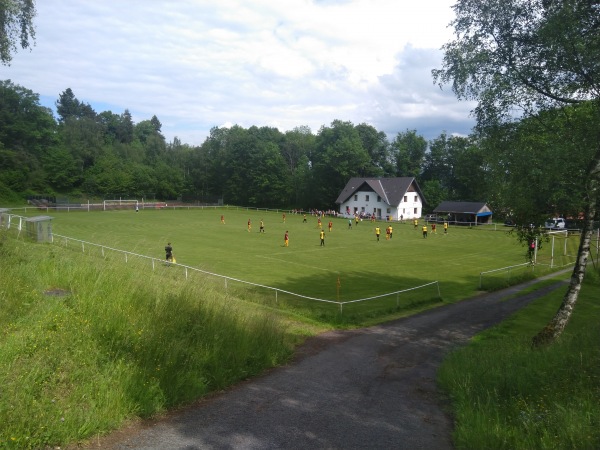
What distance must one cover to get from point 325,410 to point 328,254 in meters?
26.7

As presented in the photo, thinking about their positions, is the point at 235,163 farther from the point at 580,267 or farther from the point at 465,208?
the point at 580,267

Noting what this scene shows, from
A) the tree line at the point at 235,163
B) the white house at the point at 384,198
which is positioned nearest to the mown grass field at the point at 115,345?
the white house at the point at 384,198

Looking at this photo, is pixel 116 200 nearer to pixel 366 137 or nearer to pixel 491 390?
pixel 366 137

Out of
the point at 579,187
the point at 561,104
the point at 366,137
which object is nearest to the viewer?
the point at 579,187

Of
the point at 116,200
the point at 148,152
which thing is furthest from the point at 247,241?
the point at 148,152

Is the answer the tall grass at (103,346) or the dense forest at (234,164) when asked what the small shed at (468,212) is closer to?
the dense forest at (234,164)

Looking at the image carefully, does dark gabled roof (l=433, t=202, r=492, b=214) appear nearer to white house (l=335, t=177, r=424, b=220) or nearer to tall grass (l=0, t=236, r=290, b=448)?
white house (l=335, t=177, r=424, b=220)

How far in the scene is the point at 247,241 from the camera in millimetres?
39375

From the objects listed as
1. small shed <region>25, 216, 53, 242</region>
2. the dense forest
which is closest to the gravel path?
small shed <region>25, 216, 53, 242</region>

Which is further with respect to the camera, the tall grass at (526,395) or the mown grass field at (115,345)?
the mown grass field at (115,345)

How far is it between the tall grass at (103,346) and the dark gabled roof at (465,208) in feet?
208

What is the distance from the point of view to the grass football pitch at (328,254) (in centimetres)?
2394

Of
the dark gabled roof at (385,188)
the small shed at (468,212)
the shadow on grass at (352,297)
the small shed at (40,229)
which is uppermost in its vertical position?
the dark gabled roof at (385,188)

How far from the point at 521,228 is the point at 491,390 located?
7.87 meters
